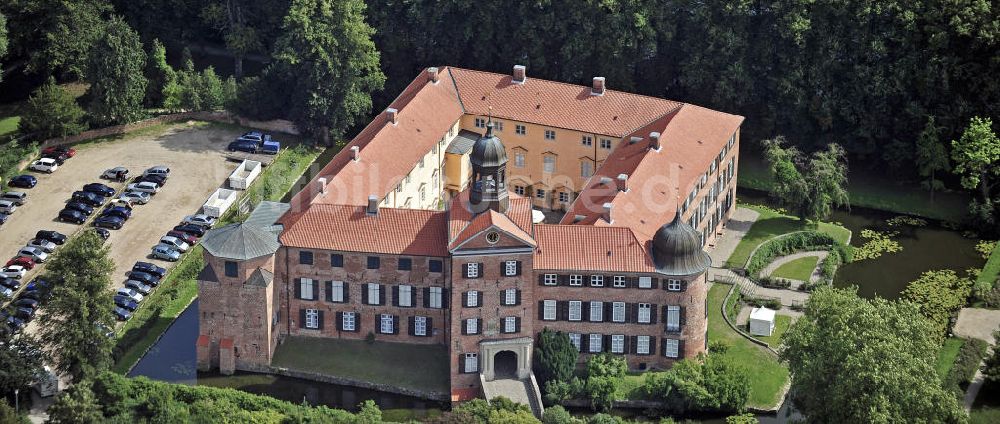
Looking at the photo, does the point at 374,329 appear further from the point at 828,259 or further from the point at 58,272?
the point at 828,259

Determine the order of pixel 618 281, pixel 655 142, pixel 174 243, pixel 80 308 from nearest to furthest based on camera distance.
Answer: pixel 80 308
pixel 618 281
pixel 655 142
pixel 174 243

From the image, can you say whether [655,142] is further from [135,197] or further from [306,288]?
[135,197]

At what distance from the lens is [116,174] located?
186 metres

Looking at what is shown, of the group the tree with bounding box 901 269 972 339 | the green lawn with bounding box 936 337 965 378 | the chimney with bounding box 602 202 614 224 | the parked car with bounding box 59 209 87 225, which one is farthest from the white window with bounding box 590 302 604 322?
the parked car with bounding box 59 209 87 225

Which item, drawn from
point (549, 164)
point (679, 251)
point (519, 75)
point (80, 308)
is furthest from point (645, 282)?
point (80, 308)

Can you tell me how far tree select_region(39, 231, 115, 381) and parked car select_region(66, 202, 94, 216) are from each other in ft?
100

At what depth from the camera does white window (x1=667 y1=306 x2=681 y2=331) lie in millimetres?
151000

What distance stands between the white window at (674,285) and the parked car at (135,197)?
58.5 meters

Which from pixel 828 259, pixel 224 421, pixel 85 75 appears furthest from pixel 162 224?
pixel 828 259

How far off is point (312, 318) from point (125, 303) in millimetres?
18025

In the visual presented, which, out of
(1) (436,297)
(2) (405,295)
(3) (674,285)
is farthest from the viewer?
(2) (405,295)

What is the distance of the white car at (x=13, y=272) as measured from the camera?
16638 cm

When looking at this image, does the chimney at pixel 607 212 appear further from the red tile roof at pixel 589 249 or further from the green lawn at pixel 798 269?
the green lawn at pixel 798 269

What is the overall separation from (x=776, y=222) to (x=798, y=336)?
39059mm
